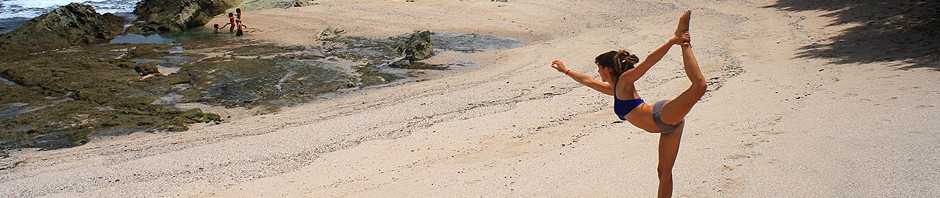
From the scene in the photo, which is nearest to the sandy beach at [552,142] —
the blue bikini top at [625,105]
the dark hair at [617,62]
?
the blue bikini top at [625,105]

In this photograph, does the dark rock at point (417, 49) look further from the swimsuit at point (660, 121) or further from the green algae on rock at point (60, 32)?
the swimsuit at point (660, 121)

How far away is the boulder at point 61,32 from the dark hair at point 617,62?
21529mm

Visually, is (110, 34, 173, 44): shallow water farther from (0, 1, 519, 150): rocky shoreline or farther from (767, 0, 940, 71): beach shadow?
(767, 0, 940, 71): beach shadow

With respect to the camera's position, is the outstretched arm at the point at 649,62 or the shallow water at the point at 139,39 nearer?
the outstretched arm at the point at 649,62

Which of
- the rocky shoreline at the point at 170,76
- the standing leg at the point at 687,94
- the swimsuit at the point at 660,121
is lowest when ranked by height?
the rocky shoreline at the point at 170,76

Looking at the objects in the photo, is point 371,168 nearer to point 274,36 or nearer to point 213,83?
point 213,83

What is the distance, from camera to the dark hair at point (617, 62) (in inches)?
181

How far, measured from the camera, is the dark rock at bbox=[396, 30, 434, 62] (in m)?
18.2

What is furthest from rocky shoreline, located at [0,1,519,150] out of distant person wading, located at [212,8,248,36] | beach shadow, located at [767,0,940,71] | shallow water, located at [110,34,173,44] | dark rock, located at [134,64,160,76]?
beach shadow, located at [767,0,940,71]

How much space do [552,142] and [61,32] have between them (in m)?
20.3

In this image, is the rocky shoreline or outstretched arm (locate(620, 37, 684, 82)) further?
the rocky shoreline

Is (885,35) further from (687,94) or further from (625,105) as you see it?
(687,94)

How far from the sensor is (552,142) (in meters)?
8.75

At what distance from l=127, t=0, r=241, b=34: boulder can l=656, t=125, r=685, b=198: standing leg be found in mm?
23474
